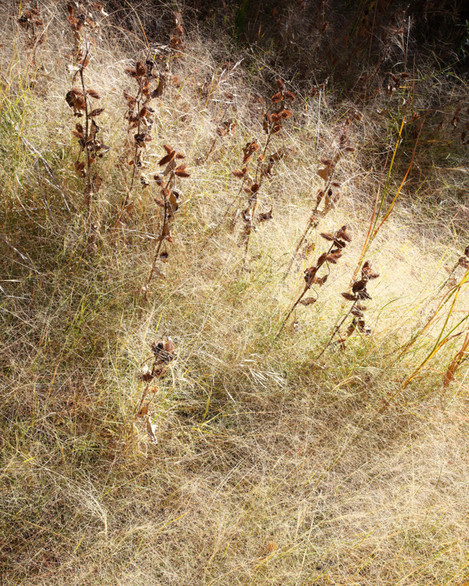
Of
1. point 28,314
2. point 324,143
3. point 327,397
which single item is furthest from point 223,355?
point 324,143

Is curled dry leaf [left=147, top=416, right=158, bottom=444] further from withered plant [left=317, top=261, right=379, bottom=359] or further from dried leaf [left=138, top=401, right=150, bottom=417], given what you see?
withered plant [left=317, top=261, right=379, bottom=359]

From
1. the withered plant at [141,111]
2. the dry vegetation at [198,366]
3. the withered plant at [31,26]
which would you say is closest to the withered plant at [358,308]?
the dry vegetation at [198,366]

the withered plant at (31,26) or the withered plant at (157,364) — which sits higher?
the withered plant at (31,26)

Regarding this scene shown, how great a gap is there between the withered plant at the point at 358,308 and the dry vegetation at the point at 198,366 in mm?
11

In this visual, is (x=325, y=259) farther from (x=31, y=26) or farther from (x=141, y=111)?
(x=31, y=26)

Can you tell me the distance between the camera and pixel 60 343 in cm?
157

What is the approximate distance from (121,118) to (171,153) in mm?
882

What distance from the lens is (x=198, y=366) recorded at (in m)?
1.69

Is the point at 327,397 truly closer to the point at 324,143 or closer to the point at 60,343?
the point at 60,343

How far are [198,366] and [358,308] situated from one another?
0.60 metres

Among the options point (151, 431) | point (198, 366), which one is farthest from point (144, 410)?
point (198, 366)

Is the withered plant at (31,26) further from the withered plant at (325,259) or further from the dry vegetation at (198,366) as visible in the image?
the withered plant at (325,259)

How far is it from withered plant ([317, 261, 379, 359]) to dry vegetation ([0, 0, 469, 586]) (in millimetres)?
11

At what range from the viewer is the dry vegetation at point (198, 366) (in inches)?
51.3
